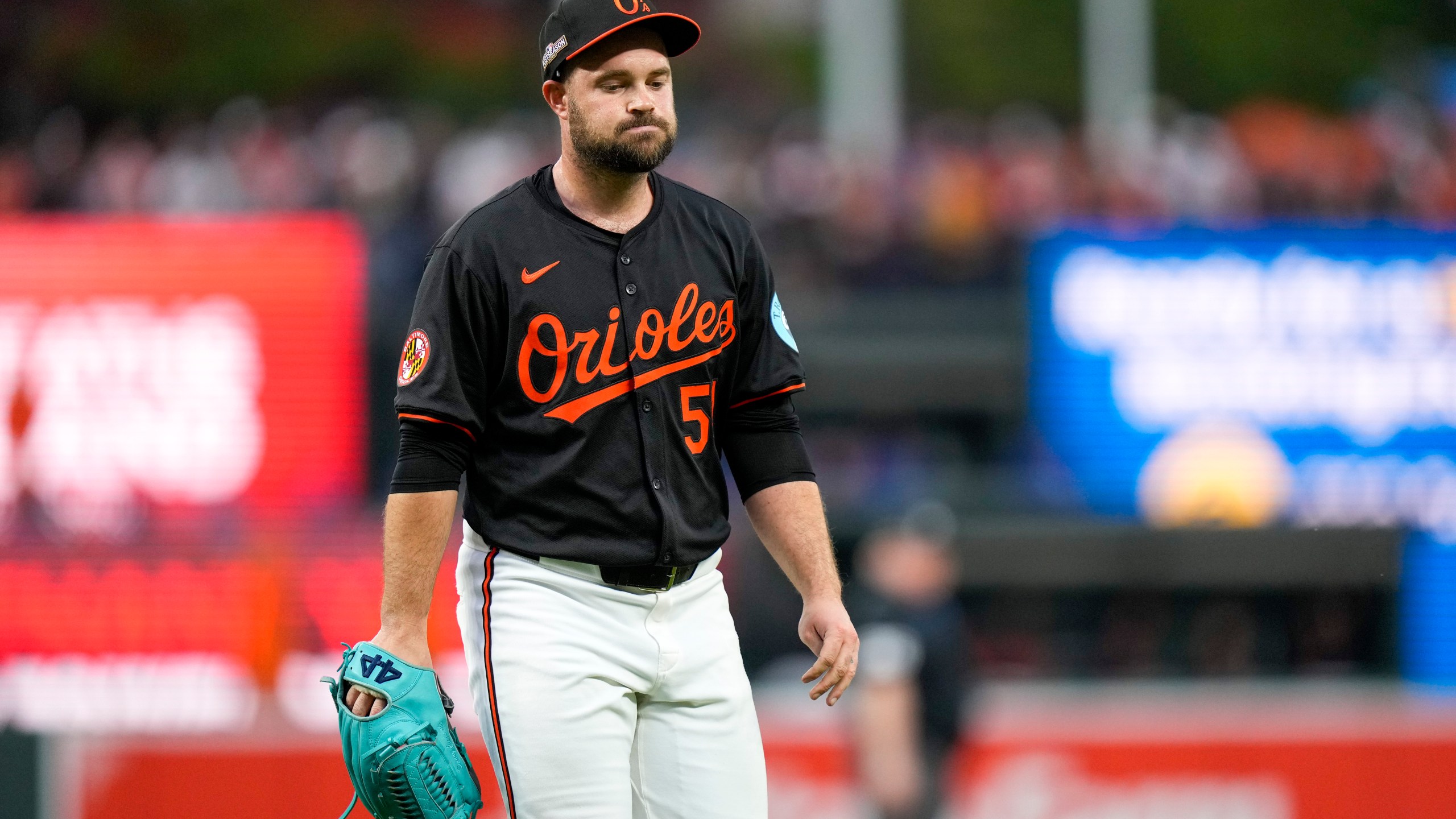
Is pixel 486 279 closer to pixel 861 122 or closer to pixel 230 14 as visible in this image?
pixel 861 122

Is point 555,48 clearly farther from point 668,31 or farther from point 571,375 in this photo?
point 571,375

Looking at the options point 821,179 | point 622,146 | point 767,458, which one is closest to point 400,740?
point 767,458

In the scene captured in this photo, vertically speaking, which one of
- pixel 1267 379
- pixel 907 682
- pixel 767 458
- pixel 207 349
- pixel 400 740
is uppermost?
pixel 207 349

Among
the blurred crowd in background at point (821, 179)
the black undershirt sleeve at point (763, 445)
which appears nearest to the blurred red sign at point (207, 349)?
the blurred crowd in background at point (821, 179)

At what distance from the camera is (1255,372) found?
9.24 metres

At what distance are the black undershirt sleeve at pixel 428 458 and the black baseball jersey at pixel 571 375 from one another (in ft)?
0.10

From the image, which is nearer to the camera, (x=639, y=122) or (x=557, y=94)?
(x=639, y=122)

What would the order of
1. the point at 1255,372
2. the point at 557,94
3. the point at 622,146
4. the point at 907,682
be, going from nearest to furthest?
the point at 622,146 → the point at 557,94 → the point at 907,682 → the point at 1255,372

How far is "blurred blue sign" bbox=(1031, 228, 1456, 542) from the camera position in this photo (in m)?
9.12

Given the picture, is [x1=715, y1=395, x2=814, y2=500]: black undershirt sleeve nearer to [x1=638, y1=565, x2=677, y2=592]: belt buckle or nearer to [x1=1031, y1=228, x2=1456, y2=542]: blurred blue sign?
[x1=638, y1=565, x2=677, y2=592]: belt buckle

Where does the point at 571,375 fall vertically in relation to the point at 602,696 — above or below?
above

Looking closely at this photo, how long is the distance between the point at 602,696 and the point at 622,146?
999mm

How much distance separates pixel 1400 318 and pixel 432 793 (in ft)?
24.7

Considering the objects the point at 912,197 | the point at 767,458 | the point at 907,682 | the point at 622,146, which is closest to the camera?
the point at 622,146
